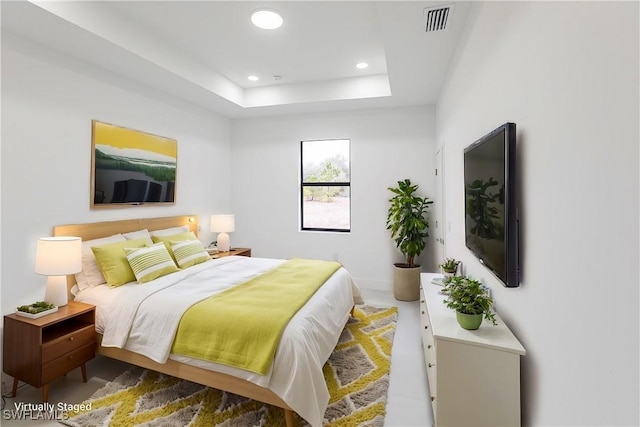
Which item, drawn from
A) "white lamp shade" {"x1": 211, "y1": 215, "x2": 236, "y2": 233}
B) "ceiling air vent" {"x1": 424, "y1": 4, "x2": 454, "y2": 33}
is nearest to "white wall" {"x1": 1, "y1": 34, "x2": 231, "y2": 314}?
"white lamp shade" {"x1": 211, "y1": 215, "x2": 236, "y2": 233}

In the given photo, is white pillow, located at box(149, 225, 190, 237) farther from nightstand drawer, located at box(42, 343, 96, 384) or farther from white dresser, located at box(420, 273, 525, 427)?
white dresser, located at box(420, 273, 525, 427)

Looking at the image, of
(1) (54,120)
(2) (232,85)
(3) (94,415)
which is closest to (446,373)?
(3) (94,415)

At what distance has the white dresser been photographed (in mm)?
1400

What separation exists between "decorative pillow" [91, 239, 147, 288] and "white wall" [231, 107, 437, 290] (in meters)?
2.48

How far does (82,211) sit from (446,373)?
3.24 meters

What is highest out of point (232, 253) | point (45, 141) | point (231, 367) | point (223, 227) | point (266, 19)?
point (266, 19)

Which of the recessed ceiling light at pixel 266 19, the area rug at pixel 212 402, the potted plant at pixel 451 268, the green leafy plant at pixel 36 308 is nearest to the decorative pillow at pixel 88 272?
the green leafy plant at pixel 36 308

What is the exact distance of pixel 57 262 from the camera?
2297 mm

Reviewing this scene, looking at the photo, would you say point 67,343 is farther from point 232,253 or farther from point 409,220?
point 409,220

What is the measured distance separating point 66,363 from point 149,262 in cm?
92

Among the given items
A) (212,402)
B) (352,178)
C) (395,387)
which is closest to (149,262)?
(212,402)

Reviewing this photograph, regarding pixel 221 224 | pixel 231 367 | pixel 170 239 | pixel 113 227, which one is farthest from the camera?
pixel 221 224

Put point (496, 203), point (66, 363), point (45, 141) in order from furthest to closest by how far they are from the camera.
→ point (45, 141) → point (66, 363) → point (496, 203)

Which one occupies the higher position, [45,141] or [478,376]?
[45,141]
